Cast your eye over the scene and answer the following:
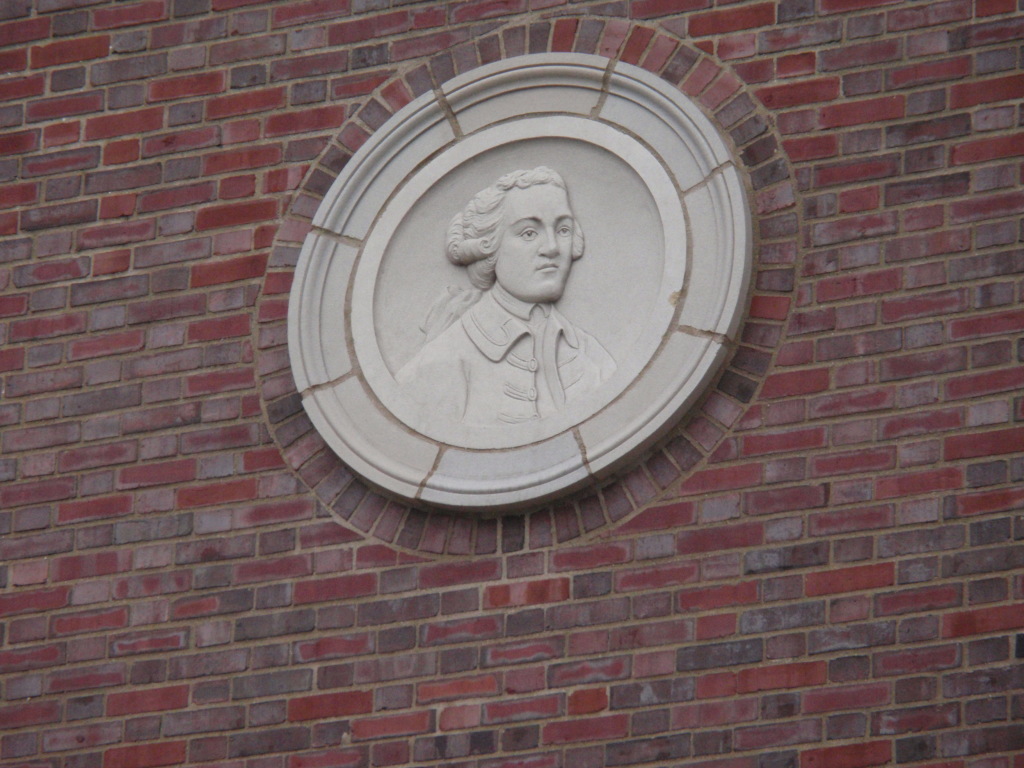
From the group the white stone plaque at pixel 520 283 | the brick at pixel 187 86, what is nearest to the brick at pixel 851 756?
the white stone plaque at pixel 520 283

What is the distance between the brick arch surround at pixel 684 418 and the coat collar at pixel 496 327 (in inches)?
20.5

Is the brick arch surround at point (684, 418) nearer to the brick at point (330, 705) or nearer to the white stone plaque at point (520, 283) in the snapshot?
the white stone plaque at point (520, 283)

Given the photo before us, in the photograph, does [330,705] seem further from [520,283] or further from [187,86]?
[187,86]

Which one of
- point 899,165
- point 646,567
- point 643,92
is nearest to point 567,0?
point 643,92

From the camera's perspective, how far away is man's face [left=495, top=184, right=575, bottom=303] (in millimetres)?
8188

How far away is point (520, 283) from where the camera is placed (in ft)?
27.0

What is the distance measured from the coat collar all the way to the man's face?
7 centimetres

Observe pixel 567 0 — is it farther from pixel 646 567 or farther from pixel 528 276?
pixel 646 567

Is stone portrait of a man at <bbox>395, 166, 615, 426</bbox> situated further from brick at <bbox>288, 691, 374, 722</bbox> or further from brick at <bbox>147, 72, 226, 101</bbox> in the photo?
brick at <bbox>147, 72, 226, 101</bbox>

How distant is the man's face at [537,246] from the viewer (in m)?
8.19

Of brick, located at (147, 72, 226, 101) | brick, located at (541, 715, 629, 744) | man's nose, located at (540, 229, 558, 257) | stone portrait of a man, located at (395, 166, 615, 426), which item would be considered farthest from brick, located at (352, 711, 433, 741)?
brick, located at (147, 72, 226, 101)

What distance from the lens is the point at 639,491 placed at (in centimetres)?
783

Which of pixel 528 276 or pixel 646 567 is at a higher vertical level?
pixel 528 276

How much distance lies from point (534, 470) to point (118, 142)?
6.53 ft
